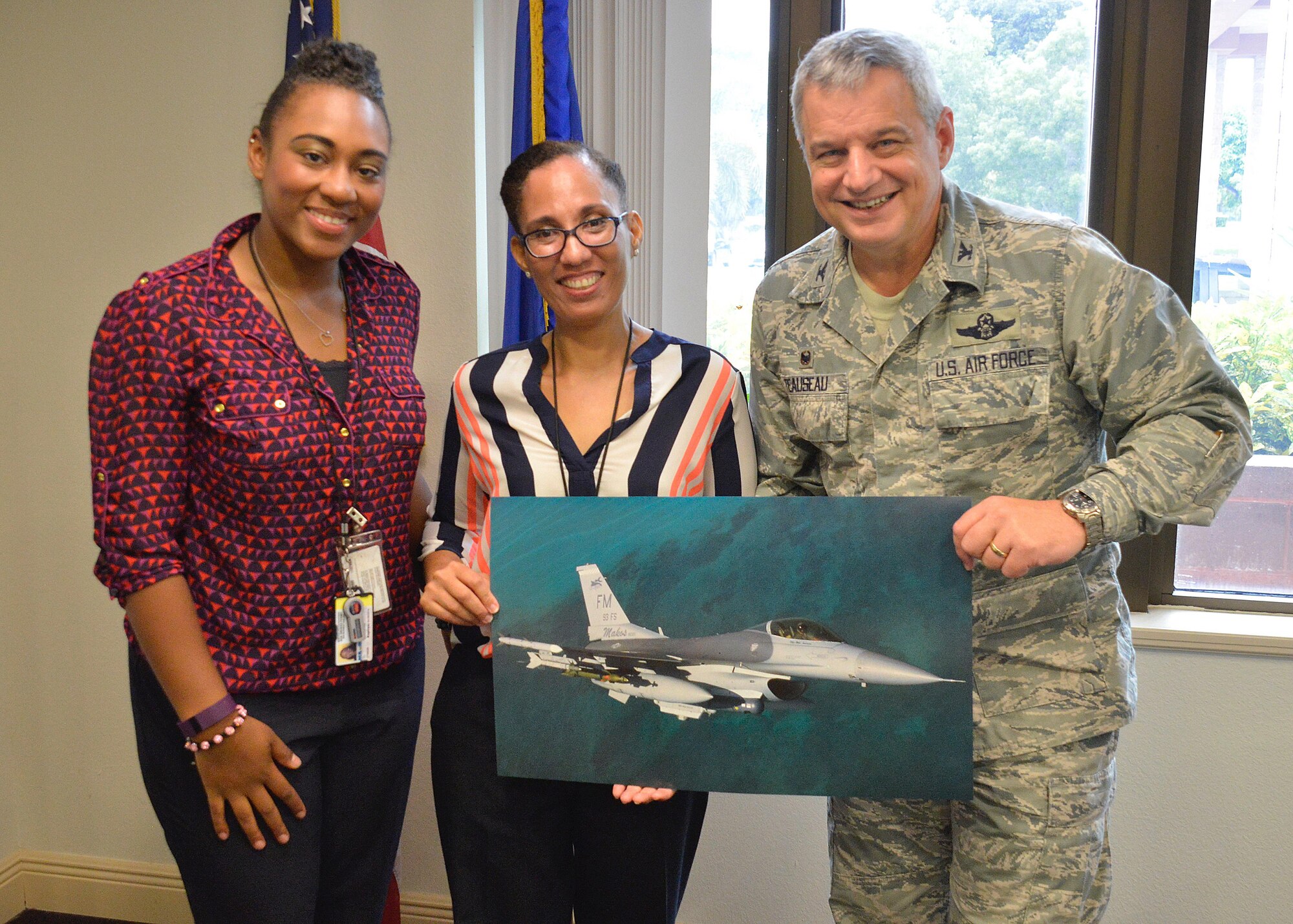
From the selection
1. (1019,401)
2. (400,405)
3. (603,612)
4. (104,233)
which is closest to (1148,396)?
(1019,401)

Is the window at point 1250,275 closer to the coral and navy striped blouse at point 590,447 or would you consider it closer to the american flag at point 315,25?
the coral and navy striped blouse at point 590,447

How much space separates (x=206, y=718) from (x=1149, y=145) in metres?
2.50

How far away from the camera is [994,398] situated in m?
1.44

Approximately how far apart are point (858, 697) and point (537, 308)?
1.38 metres

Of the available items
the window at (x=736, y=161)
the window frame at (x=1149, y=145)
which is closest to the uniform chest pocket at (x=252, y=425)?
the window at (x=736, y=161)

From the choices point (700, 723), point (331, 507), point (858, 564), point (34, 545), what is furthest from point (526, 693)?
point (34, 545)

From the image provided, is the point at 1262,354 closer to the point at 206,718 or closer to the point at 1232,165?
the point at 1232,165

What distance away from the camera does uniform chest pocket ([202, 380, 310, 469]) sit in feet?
4.42

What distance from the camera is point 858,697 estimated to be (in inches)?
52.2

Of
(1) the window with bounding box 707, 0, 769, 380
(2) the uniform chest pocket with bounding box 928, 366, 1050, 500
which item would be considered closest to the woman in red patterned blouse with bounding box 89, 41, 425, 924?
(2) the uniform chest pocket with bounding box 928, 366, 1050, 500

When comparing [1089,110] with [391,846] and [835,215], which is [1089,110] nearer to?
[835,215]

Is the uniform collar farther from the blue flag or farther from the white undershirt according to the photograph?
the blue flag

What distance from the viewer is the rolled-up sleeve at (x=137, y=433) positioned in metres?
1.32

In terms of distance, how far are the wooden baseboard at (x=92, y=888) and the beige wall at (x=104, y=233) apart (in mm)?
39
